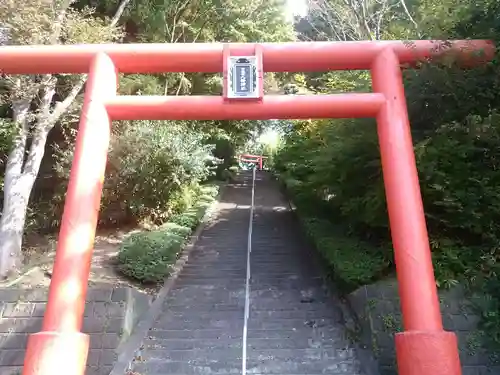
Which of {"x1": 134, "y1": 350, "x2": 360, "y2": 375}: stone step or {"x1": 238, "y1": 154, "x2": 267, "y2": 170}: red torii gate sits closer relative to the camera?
{"x1": 134, "y1": 350, "x2": 360, "y2": 375}: stone step

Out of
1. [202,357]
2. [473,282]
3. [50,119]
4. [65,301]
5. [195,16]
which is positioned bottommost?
[202,357]

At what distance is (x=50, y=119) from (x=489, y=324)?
798 centimetres

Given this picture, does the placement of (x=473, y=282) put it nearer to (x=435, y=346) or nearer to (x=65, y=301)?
(x=435, y=346)

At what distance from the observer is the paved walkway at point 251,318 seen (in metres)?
5.83

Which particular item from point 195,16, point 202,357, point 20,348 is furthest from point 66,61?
point 195,16

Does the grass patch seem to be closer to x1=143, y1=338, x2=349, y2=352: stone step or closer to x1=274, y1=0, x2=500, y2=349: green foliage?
x1=143, y1=338, x2=349, y2=352: stone step

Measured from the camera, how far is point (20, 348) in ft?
20.0

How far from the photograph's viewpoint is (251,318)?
276 inches

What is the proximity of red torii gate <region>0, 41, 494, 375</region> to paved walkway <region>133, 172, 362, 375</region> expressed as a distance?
157cm

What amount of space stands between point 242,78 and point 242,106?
13.9 inches

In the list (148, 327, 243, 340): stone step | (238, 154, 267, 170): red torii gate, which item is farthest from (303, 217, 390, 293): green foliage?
(238, 154, 267, 170): red torii gate

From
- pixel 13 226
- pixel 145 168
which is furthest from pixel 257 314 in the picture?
pixel 13 226

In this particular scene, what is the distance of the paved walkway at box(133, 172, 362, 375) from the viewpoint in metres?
5.83


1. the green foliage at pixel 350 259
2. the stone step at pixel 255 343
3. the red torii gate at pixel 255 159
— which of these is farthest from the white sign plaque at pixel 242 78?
the red torii gate at pixel 255 159
